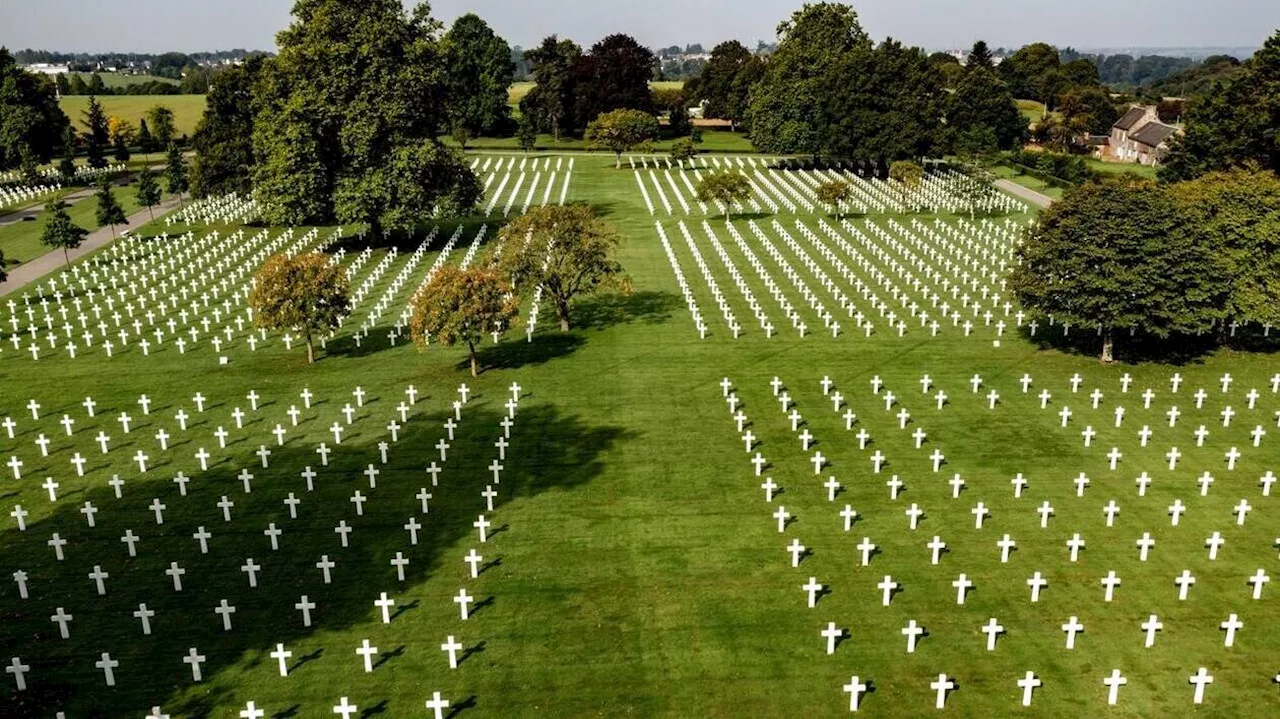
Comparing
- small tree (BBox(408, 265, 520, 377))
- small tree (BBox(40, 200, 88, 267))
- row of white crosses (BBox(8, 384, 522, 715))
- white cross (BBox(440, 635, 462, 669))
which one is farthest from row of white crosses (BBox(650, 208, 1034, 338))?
small tree (BBox(40, 200, 88, 267))

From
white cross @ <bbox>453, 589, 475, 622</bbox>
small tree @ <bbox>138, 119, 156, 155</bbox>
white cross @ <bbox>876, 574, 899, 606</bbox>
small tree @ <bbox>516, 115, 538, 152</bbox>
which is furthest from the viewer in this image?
small tree @ <bbox>138, 119, 156, 155</bbox>

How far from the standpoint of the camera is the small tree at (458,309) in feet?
113

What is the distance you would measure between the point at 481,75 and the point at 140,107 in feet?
204

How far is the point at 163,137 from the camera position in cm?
11619

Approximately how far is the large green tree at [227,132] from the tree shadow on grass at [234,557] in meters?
50.8

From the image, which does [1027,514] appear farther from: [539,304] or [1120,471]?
[539,304]

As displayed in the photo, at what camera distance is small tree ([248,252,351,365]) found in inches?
1441

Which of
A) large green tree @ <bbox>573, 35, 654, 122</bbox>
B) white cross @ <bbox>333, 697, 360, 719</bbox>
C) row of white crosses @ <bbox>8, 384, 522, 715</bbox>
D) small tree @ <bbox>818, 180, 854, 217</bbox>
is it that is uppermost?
large green tree @ <bbox>573, 35, 654, 122</bbox>

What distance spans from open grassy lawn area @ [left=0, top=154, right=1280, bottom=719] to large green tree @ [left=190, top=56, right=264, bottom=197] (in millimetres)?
29811

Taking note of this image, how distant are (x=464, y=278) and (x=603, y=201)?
1808 inches

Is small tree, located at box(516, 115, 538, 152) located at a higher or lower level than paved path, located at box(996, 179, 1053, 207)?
higher

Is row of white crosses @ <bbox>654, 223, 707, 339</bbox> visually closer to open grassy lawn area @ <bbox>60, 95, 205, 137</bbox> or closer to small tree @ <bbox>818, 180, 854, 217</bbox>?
small tree @ <bbox>818, 180, 854, 217</bbox>

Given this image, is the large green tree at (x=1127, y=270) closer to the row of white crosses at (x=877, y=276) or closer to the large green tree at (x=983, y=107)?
the row of white crosses at (x=877, y=276)

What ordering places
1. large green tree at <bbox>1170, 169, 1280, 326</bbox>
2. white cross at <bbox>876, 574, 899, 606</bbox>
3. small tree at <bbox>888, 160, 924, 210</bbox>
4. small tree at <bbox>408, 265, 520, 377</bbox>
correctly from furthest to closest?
small tree at <bbox>888, 160, 924, 210</bbox> < large green tree at <bbox>1170, 169, 1280, 326</bbox> < small tree at <bbox>408, 265, 520, 377</bbox> < white cross at <bbox>876, 574, 899, 606</bbox>
